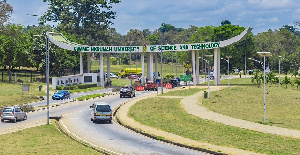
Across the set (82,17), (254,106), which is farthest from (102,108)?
(82,17)

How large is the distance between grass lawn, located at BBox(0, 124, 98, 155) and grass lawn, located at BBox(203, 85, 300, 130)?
71.7 feet

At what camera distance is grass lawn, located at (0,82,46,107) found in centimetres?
7806

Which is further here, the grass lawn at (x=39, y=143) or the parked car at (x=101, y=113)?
the parked car at (x=101, y=113)

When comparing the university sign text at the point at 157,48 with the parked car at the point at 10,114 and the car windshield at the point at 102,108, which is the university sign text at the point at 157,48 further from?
the parked car at the point at 10,114

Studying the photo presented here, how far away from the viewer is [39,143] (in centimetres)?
3722

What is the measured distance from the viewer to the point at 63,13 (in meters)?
173

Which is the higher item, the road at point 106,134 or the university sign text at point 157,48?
the university sign text at point 157,48

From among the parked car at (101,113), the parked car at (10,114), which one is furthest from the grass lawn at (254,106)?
the parked car at (10,114)

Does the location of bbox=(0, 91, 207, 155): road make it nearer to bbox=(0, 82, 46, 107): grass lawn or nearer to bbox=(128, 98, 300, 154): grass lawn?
bbox=(128, 98, 300, 154): grass lawn

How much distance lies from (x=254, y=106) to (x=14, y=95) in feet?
129

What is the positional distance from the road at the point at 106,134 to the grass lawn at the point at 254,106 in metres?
15.9

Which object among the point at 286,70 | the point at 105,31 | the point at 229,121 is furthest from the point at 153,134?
the point at 286,70

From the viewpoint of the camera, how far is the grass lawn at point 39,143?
33.0 meters

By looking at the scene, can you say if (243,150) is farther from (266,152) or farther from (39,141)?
(39,141)
